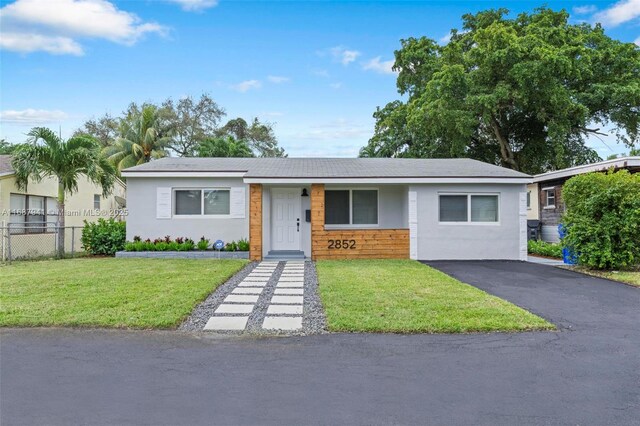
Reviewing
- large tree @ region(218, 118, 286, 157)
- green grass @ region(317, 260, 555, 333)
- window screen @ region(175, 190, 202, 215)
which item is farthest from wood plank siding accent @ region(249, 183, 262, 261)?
large tree @ region(218, 118, 286, 157)

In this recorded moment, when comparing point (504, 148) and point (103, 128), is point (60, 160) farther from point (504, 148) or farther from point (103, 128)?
point (103, 128)

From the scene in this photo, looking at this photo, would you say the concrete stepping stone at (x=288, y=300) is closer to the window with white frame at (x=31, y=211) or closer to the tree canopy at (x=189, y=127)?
the window with white frame at (x=31, y=211)

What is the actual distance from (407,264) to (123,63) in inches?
516

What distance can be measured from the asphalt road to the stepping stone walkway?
50 cm

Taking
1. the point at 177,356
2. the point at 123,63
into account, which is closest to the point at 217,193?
the point at 123,63

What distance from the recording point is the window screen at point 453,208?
11969 mm

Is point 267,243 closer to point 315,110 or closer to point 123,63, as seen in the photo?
point 123,63

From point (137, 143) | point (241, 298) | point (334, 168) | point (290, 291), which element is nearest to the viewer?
point (241, 298)

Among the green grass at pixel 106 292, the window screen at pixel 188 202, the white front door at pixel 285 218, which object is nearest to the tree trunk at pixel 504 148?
the white front door at pixel 285 218

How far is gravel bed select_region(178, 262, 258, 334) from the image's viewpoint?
16.0 ft

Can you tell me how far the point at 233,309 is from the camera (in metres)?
5.66

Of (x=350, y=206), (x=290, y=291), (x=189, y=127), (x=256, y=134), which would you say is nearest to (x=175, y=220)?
(x=350, y=206)

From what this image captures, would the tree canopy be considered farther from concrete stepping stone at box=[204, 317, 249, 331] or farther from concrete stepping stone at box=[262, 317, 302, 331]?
concrete stepping stone at box=[262, 317, 302, 331]

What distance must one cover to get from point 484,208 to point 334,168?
16.1ft
